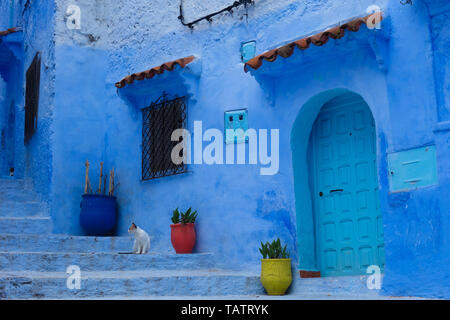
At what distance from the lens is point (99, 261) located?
6922 millimetres

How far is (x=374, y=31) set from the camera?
20.4 feet

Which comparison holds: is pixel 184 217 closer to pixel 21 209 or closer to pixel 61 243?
pixel 61 243

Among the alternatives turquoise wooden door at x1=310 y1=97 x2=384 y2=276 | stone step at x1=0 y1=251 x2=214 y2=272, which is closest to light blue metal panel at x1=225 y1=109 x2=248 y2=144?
turquoise wooden door at x1=310 y1=97 x2=384 y2=276

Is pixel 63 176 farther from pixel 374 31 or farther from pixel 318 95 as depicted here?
pixel 374 31

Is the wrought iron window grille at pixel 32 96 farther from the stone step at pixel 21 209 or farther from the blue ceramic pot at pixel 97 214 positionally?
the blue ceramic pot at pixel 97 214

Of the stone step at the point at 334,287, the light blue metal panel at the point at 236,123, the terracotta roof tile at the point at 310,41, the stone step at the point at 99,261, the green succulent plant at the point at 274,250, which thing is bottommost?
the stone step at the point at 334,287

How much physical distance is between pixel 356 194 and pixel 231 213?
171 centimetres

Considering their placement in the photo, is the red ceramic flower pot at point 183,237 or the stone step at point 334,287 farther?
the red ceramic flower pot at point 183,237

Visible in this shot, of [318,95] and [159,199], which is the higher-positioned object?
[318,95]

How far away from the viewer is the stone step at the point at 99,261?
21.4 feet

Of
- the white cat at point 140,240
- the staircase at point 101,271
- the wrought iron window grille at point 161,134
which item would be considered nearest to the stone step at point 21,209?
the staircase at point 101,271

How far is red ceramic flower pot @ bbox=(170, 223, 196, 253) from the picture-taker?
7.96 meters

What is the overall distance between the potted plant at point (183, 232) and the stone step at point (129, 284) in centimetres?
71

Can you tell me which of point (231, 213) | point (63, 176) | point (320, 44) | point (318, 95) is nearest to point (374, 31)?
point (320, 44)
